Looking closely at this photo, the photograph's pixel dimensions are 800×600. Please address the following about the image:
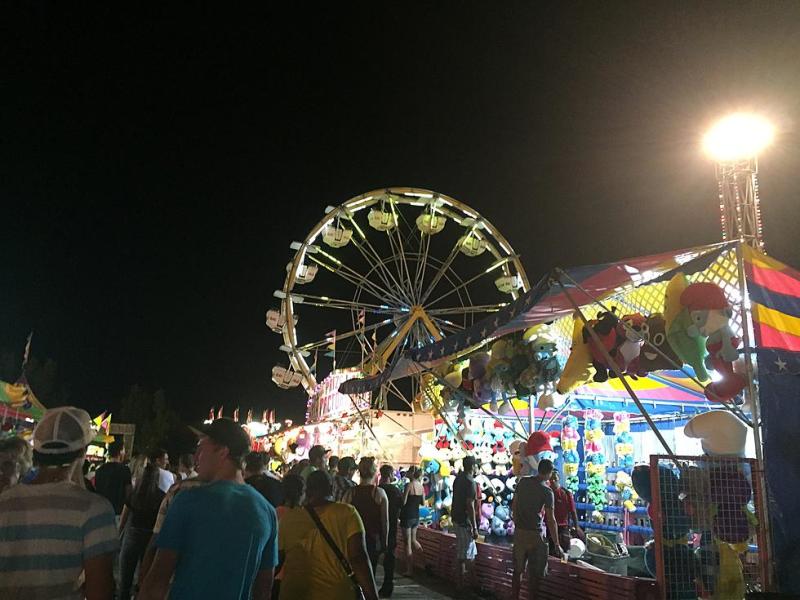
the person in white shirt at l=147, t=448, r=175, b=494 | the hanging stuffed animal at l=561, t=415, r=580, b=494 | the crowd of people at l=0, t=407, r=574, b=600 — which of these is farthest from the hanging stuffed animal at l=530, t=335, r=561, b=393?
the hanging stuffed animal at l=561, t=415, r=580, b=494

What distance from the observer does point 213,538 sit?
2.30 metres

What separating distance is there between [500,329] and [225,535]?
13.9 ft

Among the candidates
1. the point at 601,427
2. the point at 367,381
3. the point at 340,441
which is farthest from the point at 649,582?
the point at 340,441

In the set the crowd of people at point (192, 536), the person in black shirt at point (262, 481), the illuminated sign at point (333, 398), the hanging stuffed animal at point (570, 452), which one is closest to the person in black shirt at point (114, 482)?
the person in black shirt at point (262, 481)

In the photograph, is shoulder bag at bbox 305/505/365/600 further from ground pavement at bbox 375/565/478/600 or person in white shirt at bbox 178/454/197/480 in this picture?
ground pavement at bbox 375/565/478/600

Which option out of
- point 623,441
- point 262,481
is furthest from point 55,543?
point 623,441

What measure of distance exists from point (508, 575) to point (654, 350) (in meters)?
3.08

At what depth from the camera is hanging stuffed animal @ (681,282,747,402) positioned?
16.5 ft

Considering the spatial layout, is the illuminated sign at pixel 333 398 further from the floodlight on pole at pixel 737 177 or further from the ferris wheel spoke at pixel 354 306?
the floodlight on pole at pixel 737 177

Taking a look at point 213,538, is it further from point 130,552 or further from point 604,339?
point 604,339

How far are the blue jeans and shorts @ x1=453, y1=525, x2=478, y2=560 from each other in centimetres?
354

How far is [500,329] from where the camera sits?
20.5 ft

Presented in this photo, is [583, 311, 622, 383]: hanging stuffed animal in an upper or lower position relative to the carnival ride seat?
lower

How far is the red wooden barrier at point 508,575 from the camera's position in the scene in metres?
5.29
